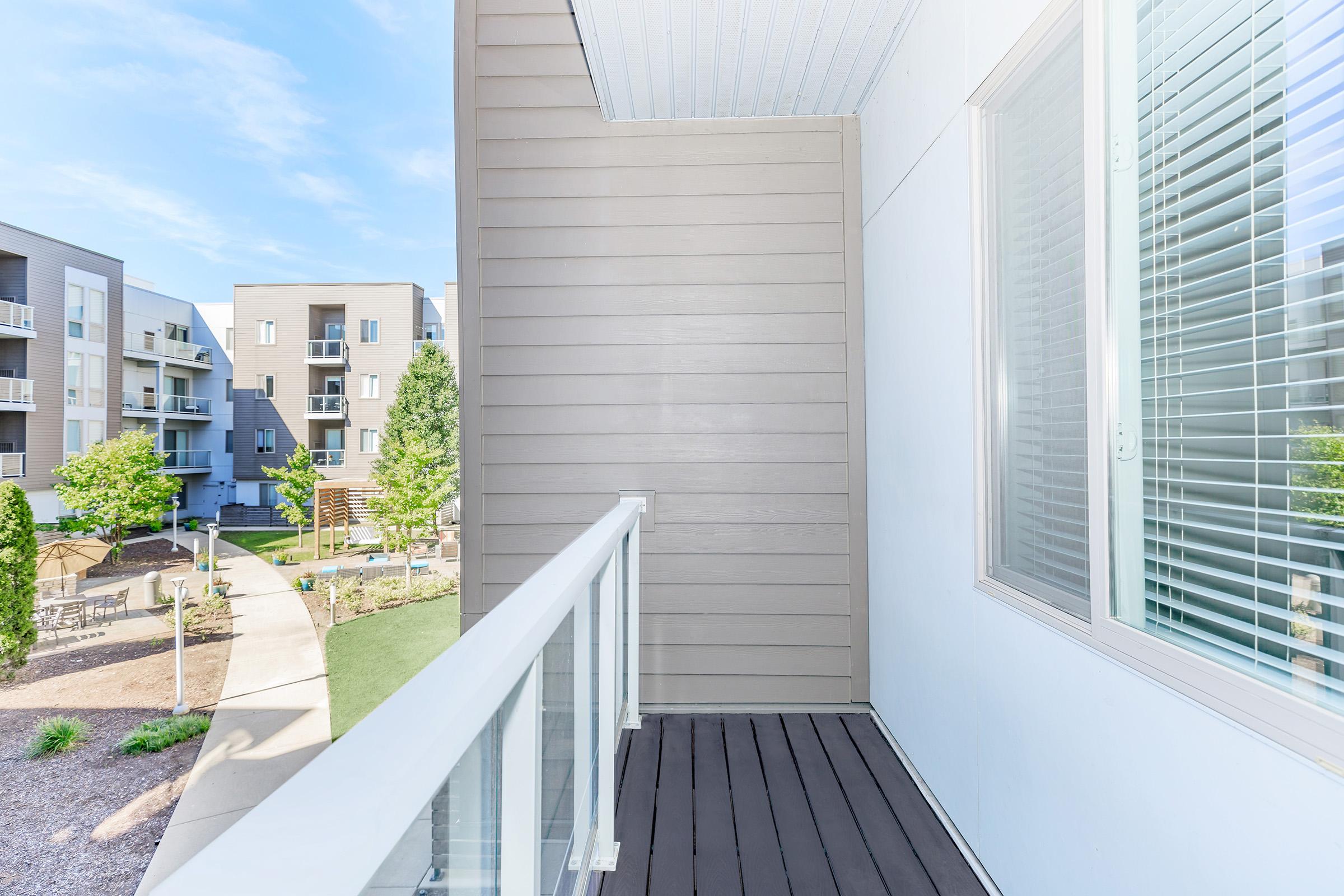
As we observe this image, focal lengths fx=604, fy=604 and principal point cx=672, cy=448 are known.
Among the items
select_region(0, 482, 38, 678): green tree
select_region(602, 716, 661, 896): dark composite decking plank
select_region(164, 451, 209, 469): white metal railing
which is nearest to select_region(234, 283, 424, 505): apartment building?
select_region(164, 451, 209, 469): white metal railing

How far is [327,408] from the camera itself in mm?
9625

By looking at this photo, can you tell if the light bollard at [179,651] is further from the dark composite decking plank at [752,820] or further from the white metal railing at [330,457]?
the dark composite decking plank at [752,820]

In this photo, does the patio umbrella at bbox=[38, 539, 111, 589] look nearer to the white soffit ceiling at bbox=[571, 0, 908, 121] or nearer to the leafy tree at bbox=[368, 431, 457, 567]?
the leafy tree at bbox=[368, 431, 457, 567]

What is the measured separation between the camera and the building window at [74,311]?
7656 millimetres

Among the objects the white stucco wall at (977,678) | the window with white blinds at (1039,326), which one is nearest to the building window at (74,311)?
the white stucco wall at (977,678)

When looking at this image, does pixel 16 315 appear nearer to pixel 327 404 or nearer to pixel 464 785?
pixel 327 404

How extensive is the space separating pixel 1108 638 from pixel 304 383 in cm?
1054

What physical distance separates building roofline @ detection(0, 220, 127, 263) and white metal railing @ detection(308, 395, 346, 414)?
288cm

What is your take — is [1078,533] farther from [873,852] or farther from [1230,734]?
[873,852]

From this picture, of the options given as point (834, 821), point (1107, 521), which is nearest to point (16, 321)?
point (834, 821)

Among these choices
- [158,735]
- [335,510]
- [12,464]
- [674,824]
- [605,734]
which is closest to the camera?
[605,734]

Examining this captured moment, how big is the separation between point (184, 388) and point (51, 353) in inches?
76.3

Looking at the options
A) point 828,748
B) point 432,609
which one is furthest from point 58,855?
point 828,748

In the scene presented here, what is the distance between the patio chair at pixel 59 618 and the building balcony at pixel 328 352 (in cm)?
408
